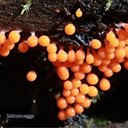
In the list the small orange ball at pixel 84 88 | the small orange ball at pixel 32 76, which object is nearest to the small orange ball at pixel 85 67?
the small orange ball at pixel 84 88

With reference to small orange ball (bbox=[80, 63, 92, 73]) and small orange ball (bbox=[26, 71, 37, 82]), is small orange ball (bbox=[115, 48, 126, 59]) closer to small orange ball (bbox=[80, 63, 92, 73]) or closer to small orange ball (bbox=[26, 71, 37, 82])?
small orange ball (bbox=[80, 63, 92, 73])

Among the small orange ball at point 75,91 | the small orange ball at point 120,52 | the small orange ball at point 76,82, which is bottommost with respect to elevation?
the small orange ball at point 75,91

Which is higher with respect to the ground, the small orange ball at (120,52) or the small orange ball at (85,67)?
the small orange ball at (120,52)

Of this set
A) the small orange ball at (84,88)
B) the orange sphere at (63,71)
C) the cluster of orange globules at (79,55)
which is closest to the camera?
the cluster of orange globules at (79,55)

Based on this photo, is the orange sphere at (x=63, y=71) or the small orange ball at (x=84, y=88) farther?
the small orange ball at (x=84, y=88)

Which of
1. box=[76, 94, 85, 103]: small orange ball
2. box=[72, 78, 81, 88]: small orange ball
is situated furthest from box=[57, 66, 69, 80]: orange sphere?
box=[76, 94, 85, 103]: small orange ball

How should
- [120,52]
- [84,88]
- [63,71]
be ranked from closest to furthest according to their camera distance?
[120,52] < [63,71] < [84,88]

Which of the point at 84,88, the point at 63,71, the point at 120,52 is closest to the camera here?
the point at 120,52

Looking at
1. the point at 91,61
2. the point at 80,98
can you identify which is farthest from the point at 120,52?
the point at 80,98

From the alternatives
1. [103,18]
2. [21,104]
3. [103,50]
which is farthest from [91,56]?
[21,104]

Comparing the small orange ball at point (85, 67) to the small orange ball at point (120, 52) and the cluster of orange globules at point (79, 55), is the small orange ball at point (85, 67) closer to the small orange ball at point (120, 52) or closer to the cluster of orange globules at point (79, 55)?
the cluster of orange globules at point (79, 55)

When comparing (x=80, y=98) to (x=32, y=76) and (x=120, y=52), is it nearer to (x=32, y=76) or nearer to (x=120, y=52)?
(x=32, y=76)

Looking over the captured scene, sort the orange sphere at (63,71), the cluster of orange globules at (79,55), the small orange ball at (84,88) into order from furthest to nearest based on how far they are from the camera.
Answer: the small orange ball at (84,88)
the orange sphere at (63,71)
the cluster of orange globules at (79,55)
